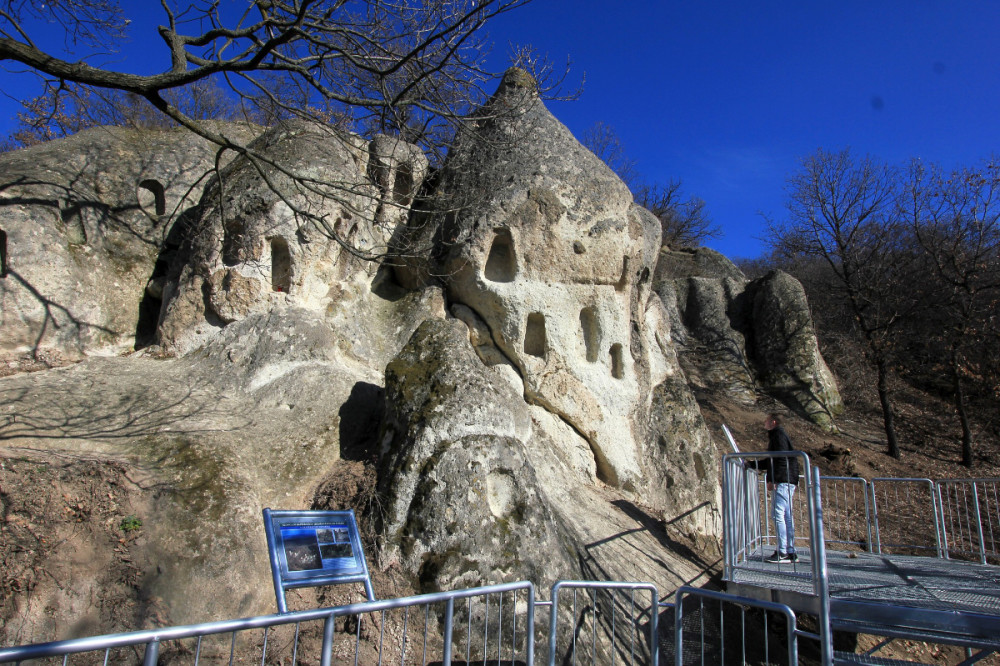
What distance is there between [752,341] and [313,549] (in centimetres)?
1817

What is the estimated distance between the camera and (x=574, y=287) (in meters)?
10.1

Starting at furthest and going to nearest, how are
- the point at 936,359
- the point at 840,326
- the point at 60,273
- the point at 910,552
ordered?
1. the point at 840,326
2. the point at 936,359
3. the point at 910,552
4. the point at 60,273

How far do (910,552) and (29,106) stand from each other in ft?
47.1

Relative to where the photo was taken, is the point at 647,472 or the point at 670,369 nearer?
the point at 647,472

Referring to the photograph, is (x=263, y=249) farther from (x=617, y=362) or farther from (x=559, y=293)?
(x=617, y=362)

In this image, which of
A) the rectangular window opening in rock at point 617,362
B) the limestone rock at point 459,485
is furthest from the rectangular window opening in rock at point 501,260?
the limestone rock at point 459,485

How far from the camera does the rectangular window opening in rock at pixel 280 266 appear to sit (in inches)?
344

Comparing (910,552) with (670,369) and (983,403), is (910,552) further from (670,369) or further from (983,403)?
(983,403)

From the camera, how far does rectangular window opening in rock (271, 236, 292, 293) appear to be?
8.75 m

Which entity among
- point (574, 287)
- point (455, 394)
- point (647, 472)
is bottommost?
point (647, 472)

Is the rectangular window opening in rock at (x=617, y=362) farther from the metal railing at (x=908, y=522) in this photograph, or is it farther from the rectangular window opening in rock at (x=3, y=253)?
the rectangular window opening in rock at (x=3, y=253)

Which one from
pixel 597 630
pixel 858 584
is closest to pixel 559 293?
pixel 597 630

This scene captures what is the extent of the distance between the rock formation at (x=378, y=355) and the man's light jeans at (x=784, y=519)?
5.99ft

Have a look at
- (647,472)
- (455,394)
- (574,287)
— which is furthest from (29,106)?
(647,472)
